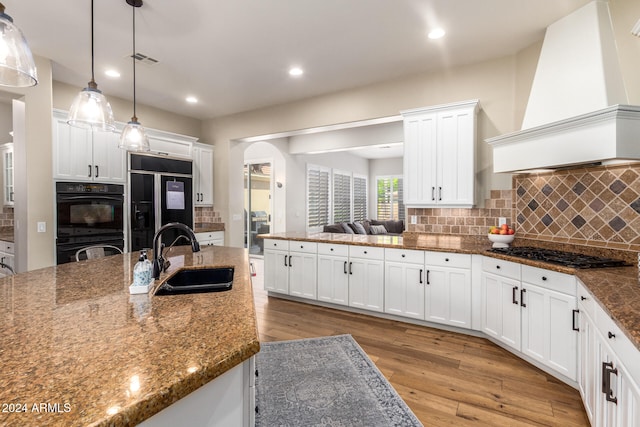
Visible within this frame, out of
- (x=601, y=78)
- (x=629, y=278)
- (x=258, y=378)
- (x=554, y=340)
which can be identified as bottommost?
(x=258, y=378)

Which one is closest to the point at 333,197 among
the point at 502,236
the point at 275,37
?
the point at 502,236

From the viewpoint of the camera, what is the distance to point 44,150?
3.43 metres

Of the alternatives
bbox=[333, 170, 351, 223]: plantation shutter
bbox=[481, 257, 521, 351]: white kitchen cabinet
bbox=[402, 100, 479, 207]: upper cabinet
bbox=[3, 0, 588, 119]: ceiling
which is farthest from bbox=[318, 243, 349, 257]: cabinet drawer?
bbox=[333, 170, 351, 223]: plantation shutter

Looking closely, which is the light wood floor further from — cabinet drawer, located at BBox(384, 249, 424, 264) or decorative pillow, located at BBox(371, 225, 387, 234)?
decorative pillow, located at BBox(371, 225, 387, 234)

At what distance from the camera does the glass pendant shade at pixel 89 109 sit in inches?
81.6

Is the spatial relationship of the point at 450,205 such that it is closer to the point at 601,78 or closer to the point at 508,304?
the point at 508,304

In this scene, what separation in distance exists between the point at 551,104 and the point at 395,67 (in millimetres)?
1628

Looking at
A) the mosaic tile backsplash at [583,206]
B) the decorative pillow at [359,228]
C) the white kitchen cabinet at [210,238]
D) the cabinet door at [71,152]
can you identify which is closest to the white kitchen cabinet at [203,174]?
the white kitchen cabinet at [210,238]

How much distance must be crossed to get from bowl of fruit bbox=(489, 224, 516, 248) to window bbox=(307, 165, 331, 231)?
4795 millimetres

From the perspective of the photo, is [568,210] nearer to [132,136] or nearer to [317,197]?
[132,136]

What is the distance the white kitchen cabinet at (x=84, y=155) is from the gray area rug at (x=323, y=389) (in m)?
3.02

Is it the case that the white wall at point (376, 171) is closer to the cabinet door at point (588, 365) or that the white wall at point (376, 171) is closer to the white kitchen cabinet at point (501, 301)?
the white kitchen cabinet at point (501, 301)

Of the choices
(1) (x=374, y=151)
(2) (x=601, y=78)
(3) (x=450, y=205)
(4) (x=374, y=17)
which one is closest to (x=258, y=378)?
(3) (x=450, y=205)

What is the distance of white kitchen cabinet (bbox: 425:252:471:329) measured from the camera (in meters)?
3.09
